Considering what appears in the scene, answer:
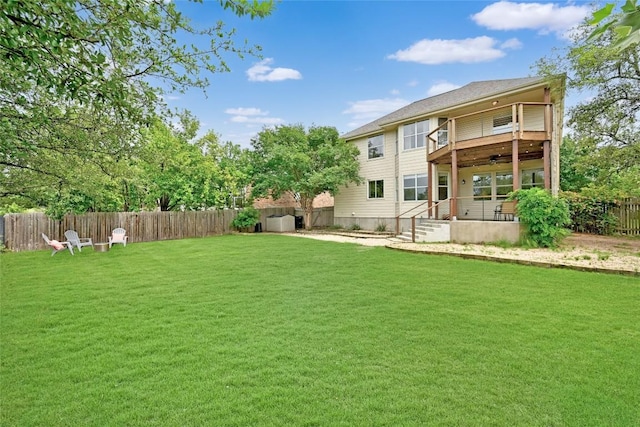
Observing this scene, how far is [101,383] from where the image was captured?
319 centimetres

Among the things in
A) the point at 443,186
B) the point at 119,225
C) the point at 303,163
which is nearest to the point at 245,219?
the point at 303,163

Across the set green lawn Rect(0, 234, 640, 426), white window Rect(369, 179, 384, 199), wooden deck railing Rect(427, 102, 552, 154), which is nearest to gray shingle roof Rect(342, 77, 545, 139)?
wooden deck railing Rect(427, 102, 552, 154)

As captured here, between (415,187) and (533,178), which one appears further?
(415,187)

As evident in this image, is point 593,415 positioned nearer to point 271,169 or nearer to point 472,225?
point 472,225

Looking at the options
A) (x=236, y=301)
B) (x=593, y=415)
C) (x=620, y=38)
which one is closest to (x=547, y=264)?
(x=593, y=415)

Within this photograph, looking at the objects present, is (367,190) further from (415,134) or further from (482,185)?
(482,185)

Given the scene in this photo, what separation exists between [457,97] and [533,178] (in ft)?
16.2

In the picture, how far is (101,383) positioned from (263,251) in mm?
8426

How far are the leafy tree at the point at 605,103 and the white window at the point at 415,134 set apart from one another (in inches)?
217

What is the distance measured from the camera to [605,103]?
458 inches

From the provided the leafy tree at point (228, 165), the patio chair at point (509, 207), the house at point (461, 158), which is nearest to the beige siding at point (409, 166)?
the house at point (461, 158)

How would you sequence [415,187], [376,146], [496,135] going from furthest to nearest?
1. [376,146]
2. [415,187]
3. [496,135]

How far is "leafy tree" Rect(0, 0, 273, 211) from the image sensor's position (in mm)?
2400

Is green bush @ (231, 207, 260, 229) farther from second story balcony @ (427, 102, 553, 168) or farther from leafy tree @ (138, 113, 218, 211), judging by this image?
second story balcony @ (427, 102, 553, 168)
